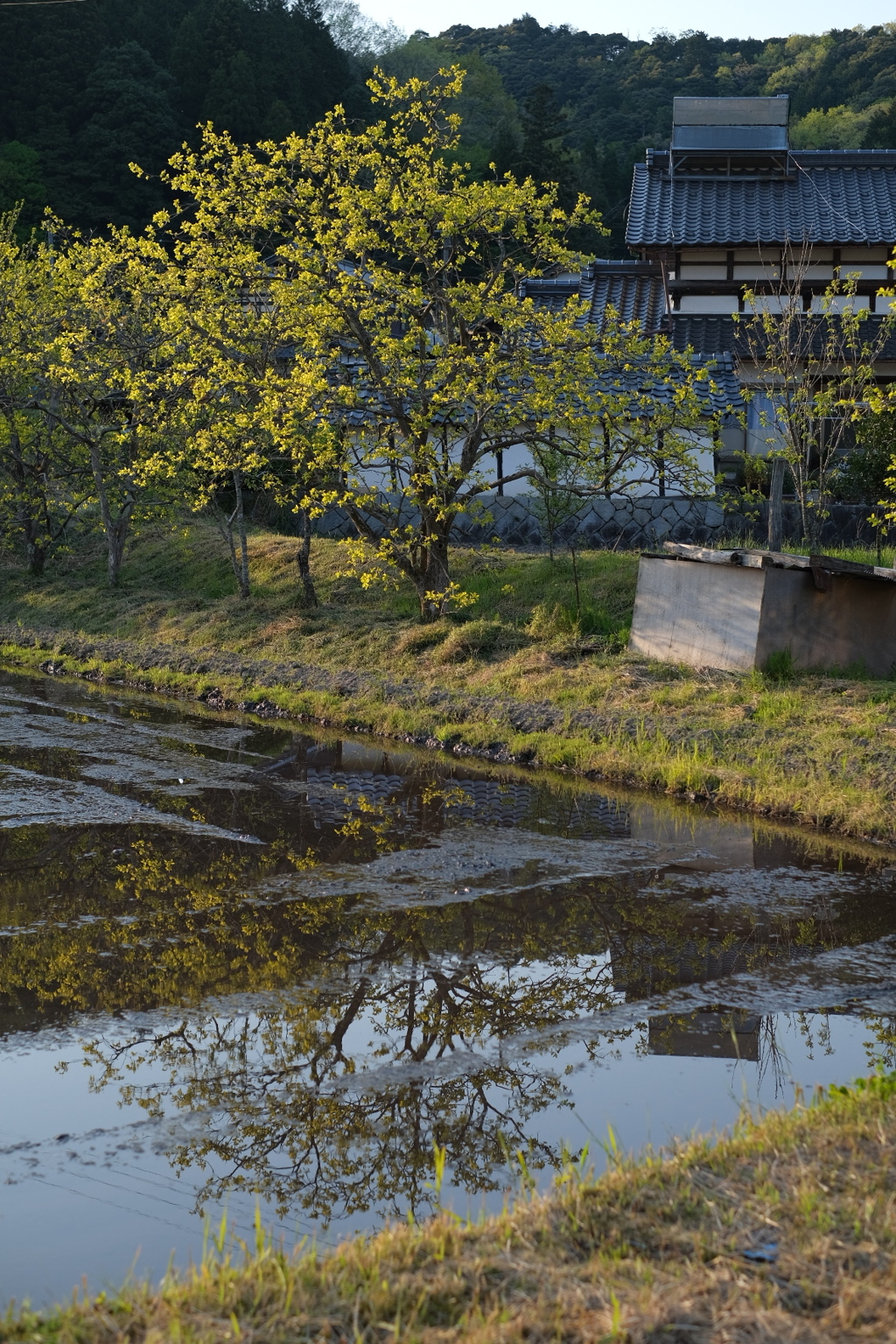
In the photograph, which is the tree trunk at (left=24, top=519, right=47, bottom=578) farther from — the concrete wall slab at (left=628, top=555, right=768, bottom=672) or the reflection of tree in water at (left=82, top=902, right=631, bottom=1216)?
the reflection of tree in water at (left=82, top=902, right=631, bottom=1216)

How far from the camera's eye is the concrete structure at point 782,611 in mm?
13258

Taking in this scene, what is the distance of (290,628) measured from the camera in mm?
18438

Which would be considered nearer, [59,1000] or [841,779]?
[59,1000]

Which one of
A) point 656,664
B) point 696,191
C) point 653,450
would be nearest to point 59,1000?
point 656,664

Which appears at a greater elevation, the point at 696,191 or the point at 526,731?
the point at 696,191

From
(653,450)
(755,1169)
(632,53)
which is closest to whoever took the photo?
(755,1169)

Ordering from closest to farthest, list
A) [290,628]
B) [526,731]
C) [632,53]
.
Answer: [526,731] → [290,628] → [632,53]

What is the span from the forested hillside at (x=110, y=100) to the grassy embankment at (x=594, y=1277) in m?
39.2

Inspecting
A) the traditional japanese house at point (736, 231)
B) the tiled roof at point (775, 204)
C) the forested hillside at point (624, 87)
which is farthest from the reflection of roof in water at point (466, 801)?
the forested hillside at point (624, 87)

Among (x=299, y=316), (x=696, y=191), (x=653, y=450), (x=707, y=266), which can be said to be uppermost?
(x=696, y=191)

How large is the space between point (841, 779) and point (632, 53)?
6403 centimetres

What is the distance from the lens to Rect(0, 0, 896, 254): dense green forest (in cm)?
4012

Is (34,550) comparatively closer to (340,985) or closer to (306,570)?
(306,570)

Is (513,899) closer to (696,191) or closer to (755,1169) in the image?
(755,1169)
